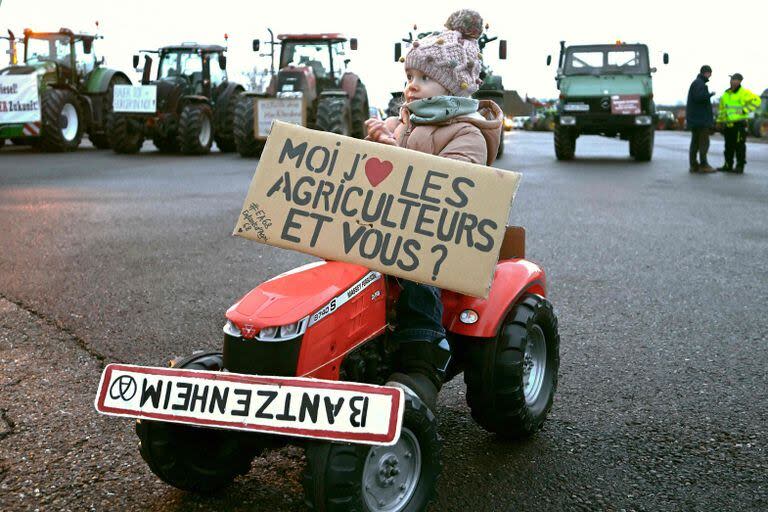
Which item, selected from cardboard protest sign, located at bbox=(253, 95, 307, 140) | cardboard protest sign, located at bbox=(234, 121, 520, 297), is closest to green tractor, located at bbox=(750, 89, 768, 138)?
cardboard protest sign, located at bbox=(253, 95, 307, 140)

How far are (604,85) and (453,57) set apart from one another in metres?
17.3

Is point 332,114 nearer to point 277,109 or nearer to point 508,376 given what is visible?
point 277,109

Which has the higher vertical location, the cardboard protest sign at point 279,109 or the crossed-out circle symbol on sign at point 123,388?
the cardboard protest sign at point 279,109

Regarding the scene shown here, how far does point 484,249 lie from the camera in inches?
113

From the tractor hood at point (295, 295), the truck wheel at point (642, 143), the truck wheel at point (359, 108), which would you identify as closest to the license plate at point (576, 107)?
the truck wheel at point (642, 143)

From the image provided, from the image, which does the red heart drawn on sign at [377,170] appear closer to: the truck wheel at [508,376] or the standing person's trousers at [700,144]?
the truck wheel at [508,376]

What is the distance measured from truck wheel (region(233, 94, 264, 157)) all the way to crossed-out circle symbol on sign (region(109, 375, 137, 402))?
18.2 metres

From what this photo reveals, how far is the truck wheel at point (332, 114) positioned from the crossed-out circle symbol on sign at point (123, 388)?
645 inches

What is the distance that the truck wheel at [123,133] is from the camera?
2169cm

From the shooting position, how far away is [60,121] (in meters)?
22.5

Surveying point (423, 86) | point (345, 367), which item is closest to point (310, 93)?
point (423, 86)

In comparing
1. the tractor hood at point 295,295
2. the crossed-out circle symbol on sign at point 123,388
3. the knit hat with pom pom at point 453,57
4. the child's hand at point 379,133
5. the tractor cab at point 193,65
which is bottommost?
the crossed-out circle symbol on sign at point 123,388

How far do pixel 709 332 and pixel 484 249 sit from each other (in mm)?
2795

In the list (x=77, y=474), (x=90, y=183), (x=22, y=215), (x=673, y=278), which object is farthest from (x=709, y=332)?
(x=90, y=183)
